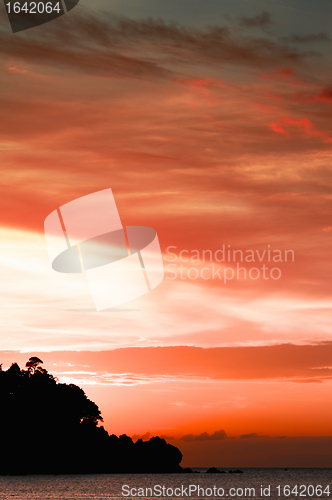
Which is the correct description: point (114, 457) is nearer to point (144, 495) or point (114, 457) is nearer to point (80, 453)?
point (80, 453)

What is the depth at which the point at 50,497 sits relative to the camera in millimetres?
101250

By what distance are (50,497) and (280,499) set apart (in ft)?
151

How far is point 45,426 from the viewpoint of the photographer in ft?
498

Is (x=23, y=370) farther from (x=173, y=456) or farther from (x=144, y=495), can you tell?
(x=173, y=456)

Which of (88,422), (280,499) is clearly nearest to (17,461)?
(88,422)

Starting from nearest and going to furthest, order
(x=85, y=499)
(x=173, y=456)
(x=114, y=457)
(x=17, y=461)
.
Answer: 1. (x=85, y=499)
2. (x=17, y=461)
3. (x=114, y=457)
4. (x=173, y=456)

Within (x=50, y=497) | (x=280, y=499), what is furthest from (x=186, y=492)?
(x=50, y=497)

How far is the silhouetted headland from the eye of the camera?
145125 millimetres

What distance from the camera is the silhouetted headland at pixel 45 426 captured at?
145125mm

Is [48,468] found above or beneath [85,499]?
beneath

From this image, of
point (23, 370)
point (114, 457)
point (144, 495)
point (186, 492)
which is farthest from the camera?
point (114, 457)

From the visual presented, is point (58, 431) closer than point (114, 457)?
Yes

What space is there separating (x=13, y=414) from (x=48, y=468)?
24578 mm

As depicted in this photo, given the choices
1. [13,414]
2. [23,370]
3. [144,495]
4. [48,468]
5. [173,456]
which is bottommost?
[173,456]
